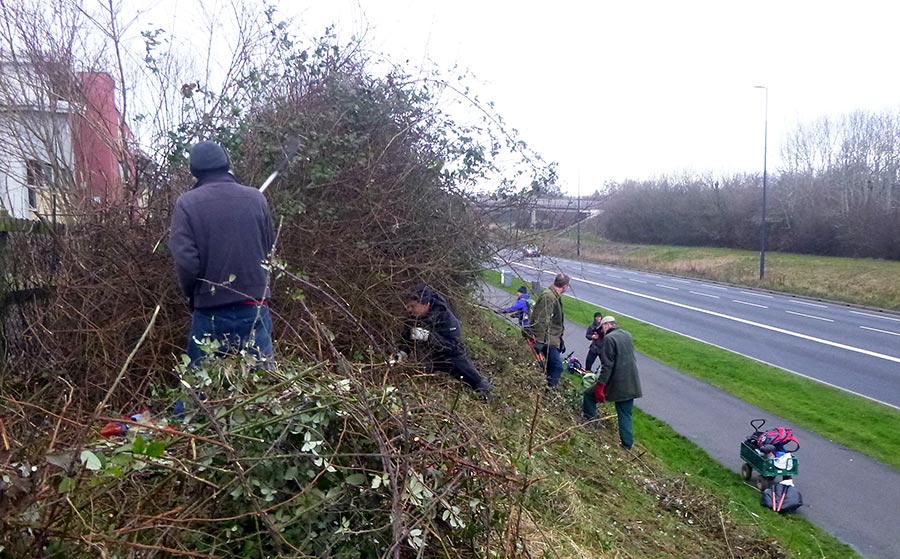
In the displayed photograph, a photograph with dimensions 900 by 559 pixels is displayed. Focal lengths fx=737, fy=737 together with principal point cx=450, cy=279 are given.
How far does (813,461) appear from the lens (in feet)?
30.5

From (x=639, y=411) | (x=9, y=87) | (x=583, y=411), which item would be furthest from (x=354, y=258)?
(x=639, y=411)

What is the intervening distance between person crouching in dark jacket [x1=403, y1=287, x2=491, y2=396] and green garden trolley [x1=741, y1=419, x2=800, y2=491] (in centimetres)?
372

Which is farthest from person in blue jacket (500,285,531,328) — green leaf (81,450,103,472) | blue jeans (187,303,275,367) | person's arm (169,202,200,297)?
green leaf (81,450,103,472)

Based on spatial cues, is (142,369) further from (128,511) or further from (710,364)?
(710,364)

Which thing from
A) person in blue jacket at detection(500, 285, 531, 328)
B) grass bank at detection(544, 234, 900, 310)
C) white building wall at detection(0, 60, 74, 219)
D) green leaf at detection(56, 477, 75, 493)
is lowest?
grass bank at detection(544, 234, 900, 310)

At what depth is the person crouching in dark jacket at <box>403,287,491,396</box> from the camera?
6.24 m

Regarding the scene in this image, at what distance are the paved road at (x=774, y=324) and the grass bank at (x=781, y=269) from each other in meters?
1.76

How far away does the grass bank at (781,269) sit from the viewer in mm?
31906

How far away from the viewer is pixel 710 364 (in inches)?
597

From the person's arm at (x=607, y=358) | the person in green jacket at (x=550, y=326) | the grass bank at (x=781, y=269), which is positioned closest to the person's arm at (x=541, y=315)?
the person in green jacket at (x=550, y=326)

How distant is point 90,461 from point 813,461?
30.2 ft

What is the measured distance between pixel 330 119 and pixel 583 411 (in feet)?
18.1

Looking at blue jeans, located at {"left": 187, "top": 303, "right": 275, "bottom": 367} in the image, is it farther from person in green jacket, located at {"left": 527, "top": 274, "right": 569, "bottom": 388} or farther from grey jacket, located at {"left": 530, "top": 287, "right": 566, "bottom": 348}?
grey jacket, located at {"left": 530, "top": 287, "right": 566, "bottom": 348}

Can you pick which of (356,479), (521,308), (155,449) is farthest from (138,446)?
(521,308)
